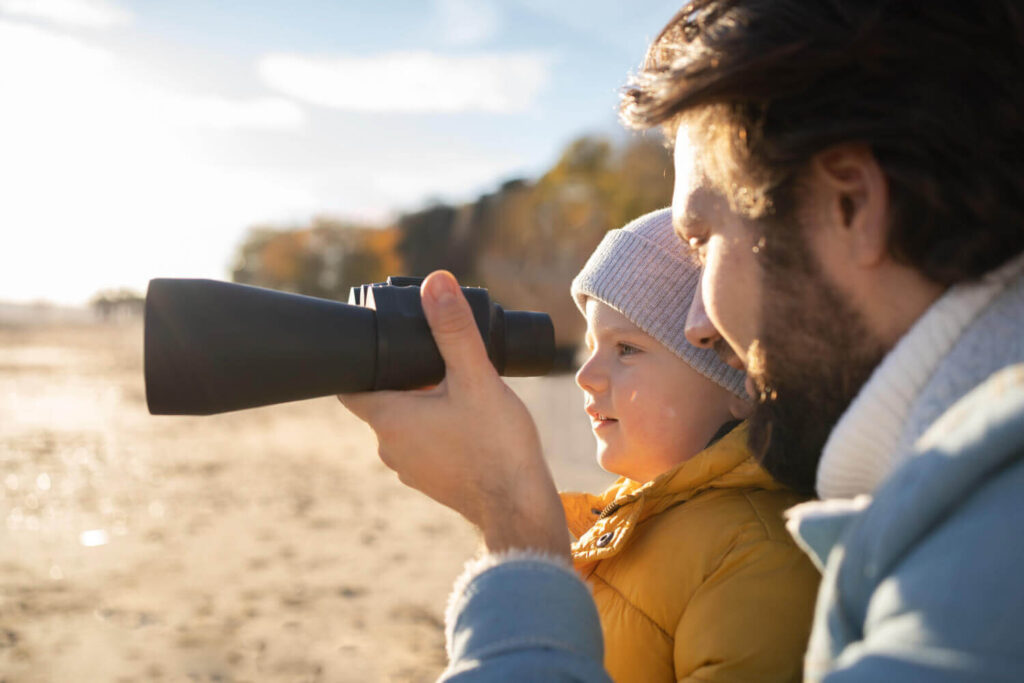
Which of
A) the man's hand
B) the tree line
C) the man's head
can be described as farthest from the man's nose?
the tree line

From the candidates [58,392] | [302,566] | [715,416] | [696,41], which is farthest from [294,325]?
[58,392]

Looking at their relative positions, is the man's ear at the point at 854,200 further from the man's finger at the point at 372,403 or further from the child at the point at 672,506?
the man's finger at the point at 372,403

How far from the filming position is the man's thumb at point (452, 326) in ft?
3.93

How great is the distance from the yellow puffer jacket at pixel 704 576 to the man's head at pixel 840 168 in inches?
8.8

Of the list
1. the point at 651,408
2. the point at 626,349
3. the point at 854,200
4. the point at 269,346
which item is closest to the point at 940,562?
the point at 854,200

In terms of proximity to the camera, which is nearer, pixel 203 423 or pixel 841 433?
pixel 841 433

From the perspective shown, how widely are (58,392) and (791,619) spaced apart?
16.3 m

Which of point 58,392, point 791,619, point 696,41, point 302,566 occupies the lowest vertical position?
point 58,392

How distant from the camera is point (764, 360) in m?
1.07

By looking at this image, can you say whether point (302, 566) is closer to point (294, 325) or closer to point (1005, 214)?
point (294, 325)

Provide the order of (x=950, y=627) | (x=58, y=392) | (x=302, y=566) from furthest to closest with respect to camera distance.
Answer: (x=58, y=392)
(x=302, y=566)
(x=950, y=627)

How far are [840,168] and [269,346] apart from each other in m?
0.78

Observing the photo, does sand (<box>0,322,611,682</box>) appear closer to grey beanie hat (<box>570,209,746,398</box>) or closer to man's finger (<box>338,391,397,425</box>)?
man's finger (<box>338,391,397,425</box>)

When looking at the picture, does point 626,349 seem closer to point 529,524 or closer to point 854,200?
point 529,524
